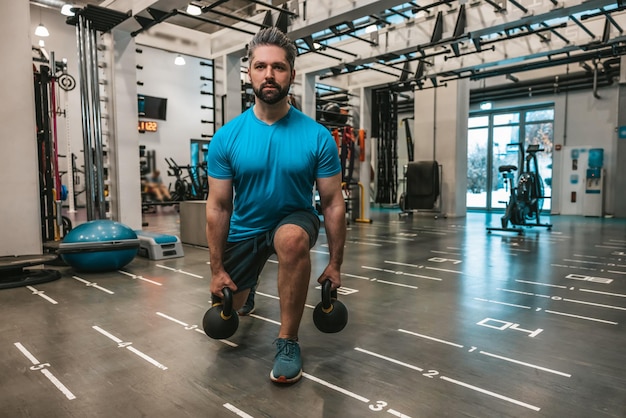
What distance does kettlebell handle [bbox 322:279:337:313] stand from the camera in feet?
5.59

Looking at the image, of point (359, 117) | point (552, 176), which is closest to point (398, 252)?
point (359, 117)

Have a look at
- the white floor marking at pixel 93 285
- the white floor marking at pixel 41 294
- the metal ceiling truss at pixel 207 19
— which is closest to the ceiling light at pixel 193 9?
the metal ceiling truss at pixel 207 19

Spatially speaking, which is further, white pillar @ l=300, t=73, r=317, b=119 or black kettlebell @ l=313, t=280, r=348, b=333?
white pillar @ l=300, t=73, r=317, b=119

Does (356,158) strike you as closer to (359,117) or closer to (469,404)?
(359,117)

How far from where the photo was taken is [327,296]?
5.64ft

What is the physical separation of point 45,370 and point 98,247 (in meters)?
1.95

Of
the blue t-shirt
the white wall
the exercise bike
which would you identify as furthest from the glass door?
the blue t-shirt

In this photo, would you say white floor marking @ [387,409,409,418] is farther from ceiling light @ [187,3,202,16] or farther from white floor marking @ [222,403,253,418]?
ceiling light @ [187,3,202,16]

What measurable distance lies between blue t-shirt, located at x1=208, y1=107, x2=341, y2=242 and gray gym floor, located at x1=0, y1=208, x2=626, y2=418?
25.4 inches

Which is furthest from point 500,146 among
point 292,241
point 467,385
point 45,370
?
point 45,370

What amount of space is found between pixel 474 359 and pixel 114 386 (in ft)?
4.79

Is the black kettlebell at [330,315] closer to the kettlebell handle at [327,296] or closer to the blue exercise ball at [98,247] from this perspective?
the kettlebell handle at [327,296]

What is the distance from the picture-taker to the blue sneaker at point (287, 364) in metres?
1.62

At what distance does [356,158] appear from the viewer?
8211mm
